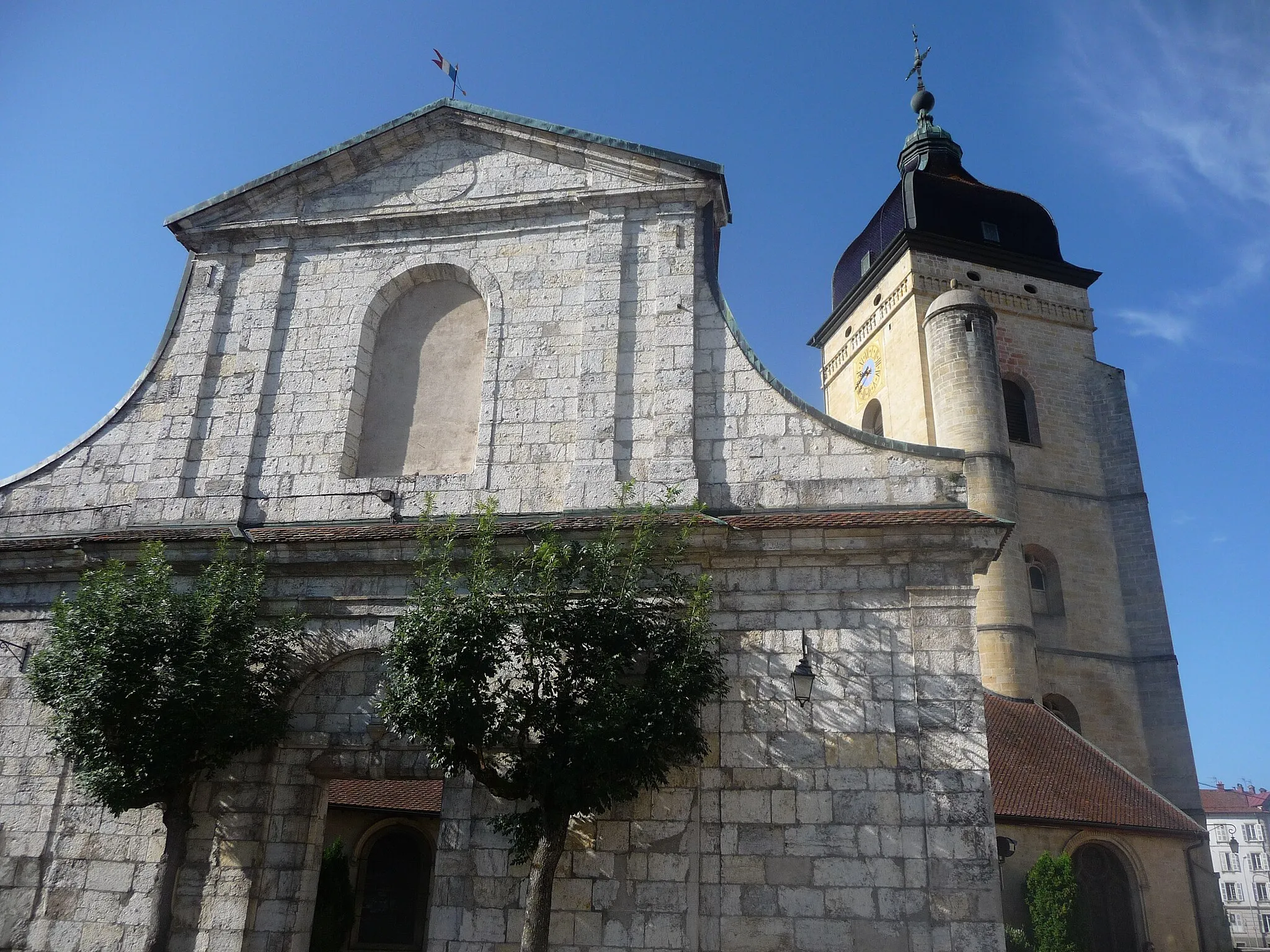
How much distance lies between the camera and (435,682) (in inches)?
316

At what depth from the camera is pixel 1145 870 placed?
16203mm

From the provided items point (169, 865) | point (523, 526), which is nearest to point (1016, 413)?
point (523, 526)

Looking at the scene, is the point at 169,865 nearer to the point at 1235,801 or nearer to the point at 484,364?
the point at 484,364

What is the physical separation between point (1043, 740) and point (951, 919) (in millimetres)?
11471

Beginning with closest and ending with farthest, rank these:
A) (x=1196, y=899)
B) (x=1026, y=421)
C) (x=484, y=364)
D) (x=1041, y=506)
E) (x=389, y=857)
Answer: (x=484, y=364) < (x=1196, y=899) < (x=389, y=857) < (x=1041, y=506) < (x=1026, y=421)

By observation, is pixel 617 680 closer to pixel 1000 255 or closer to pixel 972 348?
pixel 972 348

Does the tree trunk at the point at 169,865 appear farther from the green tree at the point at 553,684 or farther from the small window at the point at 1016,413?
the small window at the point at 1016,413

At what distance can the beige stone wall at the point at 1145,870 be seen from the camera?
15.7 m

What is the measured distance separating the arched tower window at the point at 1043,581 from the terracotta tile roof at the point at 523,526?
18752 millimetres

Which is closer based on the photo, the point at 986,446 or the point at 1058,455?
the point at 986,446

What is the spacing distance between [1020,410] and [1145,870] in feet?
50.9

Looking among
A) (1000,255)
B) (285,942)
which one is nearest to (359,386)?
(285,942)

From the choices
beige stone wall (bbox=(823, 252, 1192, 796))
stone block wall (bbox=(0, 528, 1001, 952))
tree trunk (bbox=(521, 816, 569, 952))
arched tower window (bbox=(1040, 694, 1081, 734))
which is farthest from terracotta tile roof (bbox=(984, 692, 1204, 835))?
tree trunk (bbox=(521, 816, 569, 952))

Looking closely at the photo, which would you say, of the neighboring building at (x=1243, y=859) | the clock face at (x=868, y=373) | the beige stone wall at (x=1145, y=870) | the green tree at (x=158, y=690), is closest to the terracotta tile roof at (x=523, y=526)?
the green tree at (x=158, y=690)
